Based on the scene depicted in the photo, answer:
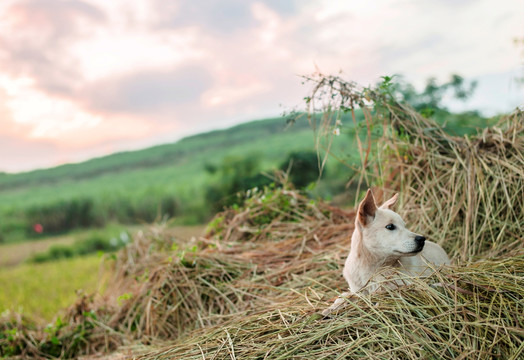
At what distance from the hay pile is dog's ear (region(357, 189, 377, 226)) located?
0.50 metres

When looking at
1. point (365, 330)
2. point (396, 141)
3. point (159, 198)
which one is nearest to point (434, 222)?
point (396, 141)

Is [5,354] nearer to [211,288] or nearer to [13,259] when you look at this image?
[211,288]

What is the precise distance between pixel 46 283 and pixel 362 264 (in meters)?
7.56

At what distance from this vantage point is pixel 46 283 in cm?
829

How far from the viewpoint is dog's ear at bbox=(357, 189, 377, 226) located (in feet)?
8.69

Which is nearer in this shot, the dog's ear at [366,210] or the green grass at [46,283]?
the dog's ear at [366,210]

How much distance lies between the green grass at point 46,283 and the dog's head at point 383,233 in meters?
4.83

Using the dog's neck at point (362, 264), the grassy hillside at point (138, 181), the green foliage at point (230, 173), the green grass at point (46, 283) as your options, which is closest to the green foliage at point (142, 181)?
the grassy hillside at point (138, 181)

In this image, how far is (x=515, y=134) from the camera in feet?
A: 13.3

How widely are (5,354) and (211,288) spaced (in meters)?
2.20

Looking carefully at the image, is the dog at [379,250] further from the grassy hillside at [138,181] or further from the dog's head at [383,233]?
the grassy hillside at [138,181]

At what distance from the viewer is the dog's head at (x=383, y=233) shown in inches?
102

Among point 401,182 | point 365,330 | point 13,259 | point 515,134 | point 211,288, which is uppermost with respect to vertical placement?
point 515,134

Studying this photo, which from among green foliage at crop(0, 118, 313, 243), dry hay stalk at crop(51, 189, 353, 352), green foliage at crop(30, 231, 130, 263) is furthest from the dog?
green foliage at crop(30, 231, 130, 263)
